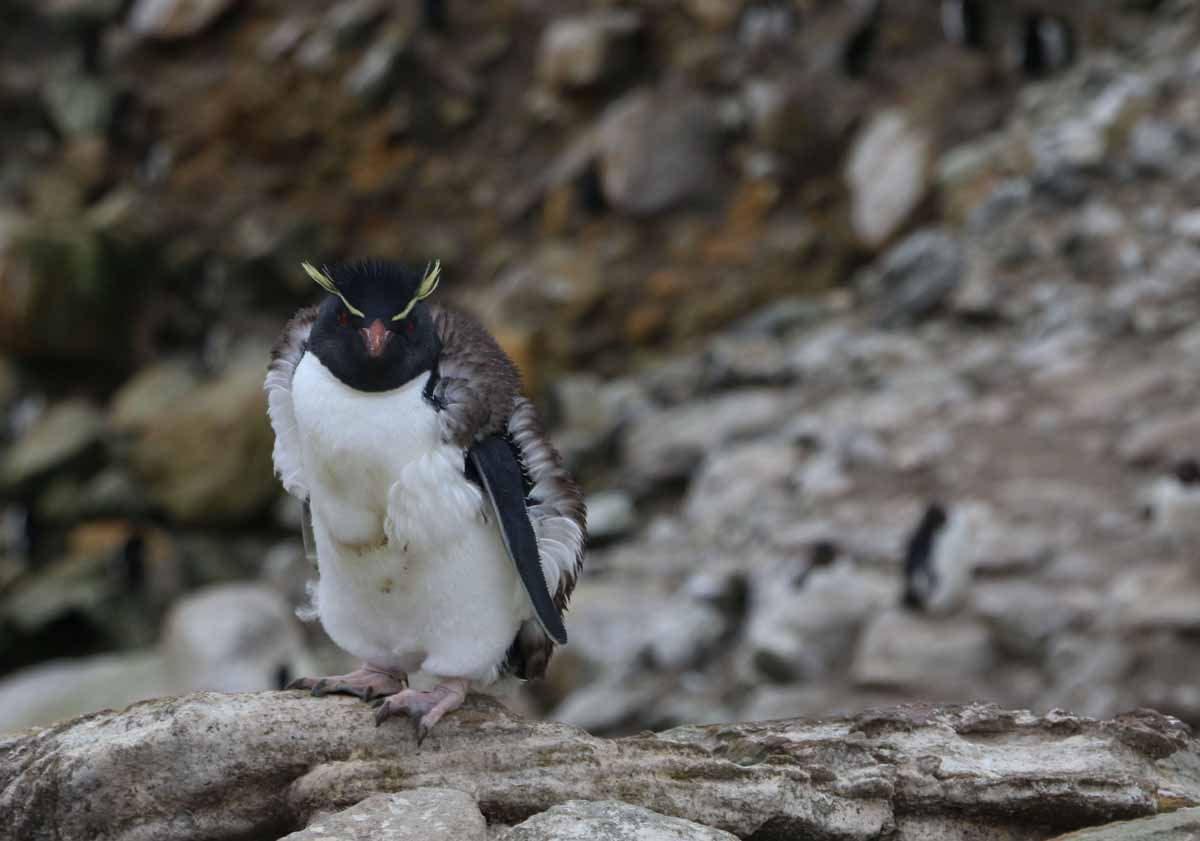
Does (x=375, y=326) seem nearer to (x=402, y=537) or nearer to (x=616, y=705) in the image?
(x=402, y=537)

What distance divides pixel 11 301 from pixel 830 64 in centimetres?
867

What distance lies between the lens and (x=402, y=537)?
332 centimetres

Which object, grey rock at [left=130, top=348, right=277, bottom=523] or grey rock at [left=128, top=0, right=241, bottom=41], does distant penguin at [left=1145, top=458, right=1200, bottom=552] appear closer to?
grey rock at [left=130, top=348, right=277, bottom=523]

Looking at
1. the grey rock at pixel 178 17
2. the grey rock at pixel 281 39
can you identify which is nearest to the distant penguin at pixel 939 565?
the grey rock at pixel 281 39

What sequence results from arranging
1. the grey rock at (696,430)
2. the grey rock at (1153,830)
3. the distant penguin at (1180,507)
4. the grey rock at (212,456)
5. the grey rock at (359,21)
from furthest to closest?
the grey rock at (359,21) < the grey rock at (212,456) < the grey rock at (696,430) < the distant penguin at (1180,507) < the grey rock at (1153,830)

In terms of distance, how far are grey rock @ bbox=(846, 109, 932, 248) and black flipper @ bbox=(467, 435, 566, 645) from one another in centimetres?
1131

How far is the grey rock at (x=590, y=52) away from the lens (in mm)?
16922

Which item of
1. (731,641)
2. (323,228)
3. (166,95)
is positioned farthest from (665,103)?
(731,641)

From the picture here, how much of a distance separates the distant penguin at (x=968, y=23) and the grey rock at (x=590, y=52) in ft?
11.3

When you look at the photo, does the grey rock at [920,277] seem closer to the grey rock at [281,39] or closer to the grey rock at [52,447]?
the grey rock at [52,447]

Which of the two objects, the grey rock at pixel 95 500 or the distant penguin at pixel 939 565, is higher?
the grey rock at pixel 95 500

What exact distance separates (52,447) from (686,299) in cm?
633

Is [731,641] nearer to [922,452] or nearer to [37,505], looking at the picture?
[922,452]

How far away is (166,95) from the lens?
19.2m
